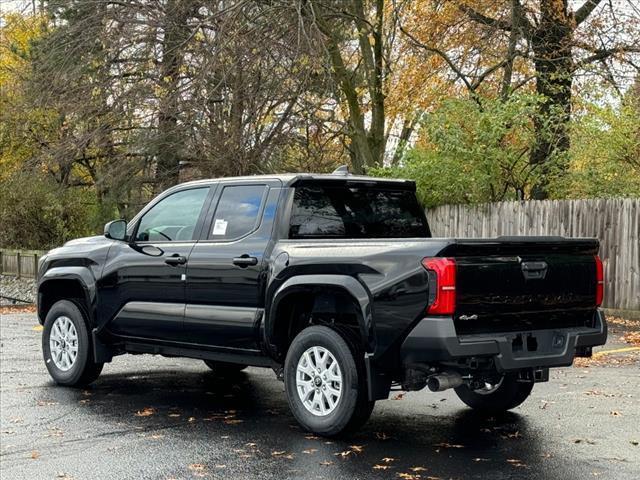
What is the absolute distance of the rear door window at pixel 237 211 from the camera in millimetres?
8227

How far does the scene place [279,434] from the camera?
7.37m

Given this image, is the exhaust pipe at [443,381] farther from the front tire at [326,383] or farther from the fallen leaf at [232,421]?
the fallen leaf at [232,421]

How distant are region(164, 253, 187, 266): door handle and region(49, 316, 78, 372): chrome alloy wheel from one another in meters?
1.59

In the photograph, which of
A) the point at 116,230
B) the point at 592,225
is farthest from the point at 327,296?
the point at 592,225

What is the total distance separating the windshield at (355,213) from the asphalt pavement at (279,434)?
1579 millimetres

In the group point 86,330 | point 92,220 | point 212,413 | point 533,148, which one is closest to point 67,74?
point 92,220

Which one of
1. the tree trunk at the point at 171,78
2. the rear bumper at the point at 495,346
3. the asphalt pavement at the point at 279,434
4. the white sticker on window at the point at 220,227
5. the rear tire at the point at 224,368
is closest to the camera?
the asphalt pavement at the point at 279,434

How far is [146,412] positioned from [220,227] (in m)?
1.74

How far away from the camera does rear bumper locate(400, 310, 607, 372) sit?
6496 millimetres

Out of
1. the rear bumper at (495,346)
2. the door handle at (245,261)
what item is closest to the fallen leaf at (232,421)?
the door handle at (245,261)

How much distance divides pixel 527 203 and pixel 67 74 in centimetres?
1233

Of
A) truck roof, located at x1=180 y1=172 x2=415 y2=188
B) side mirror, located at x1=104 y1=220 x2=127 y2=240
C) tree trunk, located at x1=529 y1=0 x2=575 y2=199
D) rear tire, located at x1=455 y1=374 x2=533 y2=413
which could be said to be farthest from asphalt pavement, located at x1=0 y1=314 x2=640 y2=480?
tree trunk, located at x1=529 y1=0 x2=575 y2=199

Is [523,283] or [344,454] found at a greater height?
[523,283]

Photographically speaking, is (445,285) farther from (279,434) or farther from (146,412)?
(146,412)
